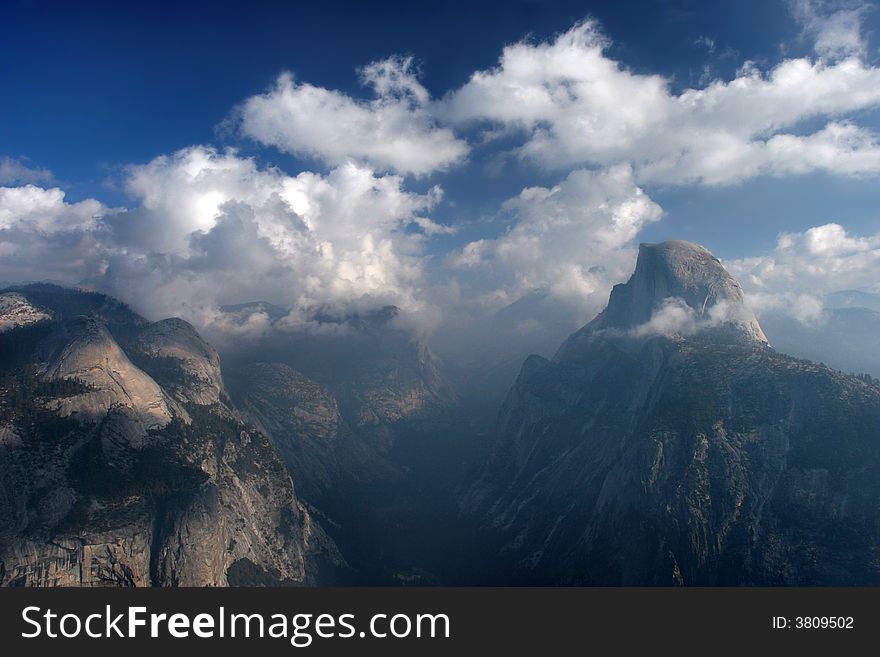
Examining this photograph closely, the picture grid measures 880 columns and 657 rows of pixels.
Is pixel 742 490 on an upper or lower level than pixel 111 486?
lower

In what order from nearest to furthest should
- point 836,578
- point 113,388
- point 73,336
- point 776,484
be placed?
1. point 836,578
2. point 776,484
3. point 113,388
4. point 73,336

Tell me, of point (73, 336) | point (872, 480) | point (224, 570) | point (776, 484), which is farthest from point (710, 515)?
point (73, 336)

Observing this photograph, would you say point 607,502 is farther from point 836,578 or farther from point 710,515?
point 836,578

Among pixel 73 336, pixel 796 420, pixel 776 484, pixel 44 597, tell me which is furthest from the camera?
pixel 73 336

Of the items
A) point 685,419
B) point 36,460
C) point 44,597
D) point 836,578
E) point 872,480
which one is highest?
point 685,419

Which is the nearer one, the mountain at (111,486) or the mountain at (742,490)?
the mountain at (111,486)

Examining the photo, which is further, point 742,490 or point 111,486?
point 742,490

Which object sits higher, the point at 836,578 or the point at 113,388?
the point at 113,388

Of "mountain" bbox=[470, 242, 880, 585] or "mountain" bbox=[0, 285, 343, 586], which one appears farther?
"mountain" bbox=[470, 242, 880, 585]
